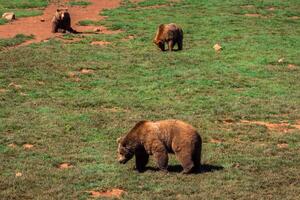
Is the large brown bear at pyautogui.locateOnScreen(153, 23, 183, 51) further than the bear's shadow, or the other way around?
the large brown bear at pyautogui.locateOnScreen(153, 23, 183, 51)

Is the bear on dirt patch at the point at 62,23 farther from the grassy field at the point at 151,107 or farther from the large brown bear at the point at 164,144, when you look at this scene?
the large brown bear at the point at 164,144

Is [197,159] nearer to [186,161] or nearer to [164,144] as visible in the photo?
[186,161]

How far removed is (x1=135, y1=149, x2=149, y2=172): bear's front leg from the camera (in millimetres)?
10680

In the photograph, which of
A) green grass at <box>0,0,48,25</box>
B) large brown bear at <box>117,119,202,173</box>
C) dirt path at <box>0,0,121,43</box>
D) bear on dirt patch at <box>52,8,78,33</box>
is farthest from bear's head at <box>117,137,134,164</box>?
green grass at <box>0,0,48,25</box>

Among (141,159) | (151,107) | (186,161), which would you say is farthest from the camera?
(151,107)

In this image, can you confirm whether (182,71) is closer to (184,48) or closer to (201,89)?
(201,89)

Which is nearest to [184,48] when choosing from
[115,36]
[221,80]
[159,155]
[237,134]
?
[115,36]

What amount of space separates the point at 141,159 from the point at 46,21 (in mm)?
18716

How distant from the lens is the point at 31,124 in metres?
13.6

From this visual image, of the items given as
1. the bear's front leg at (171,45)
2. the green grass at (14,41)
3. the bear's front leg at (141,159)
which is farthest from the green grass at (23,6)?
the bear's front leg at (141,159)

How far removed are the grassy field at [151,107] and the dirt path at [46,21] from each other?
180 centimetres

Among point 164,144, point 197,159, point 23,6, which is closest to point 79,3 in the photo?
point 23,6

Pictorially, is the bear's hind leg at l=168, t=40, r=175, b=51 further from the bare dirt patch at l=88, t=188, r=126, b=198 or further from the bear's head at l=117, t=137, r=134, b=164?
the bare dirt patch at l=88, t=188, r=126, b=198

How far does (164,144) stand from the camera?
34.1 ft
